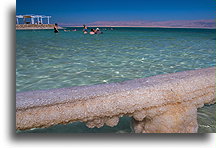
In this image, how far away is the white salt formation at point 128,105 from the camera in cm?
176

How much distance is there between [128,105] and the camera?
6.27ft

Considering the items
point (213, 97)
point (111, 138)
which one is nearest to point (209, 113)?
point (213, 97)

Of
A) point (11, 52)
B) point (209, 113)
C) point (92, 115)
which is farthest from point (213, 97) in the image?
point (11, 52)

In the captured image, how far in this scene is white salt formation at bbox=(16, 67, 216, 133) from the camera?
1757 millimetres

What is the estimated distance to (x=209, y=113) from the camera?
2.59m

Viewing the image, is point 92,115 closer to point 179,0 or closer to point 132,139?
point 132,139
